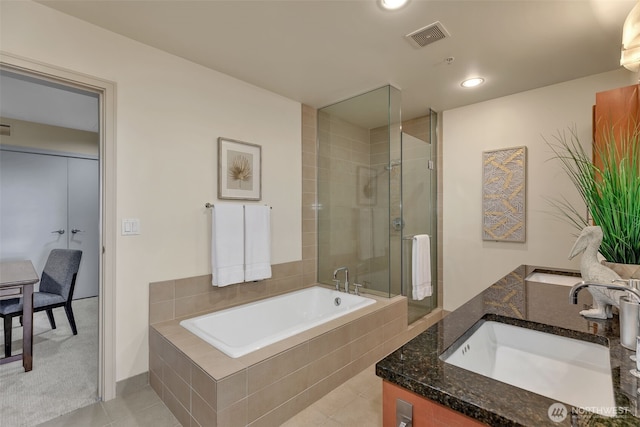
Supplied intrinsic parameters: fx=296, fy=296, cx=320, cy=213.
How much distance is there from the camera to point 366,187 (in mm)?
3301

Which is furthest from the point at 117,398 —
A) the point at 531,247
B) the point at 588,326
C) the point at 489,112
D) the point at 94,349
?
the point at 489,112

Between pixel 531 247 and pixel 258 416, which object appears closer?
pixel 258 416

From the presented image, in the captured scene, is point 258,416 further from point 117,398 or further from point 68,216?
point 68,216

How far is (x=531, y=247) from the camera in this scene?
9.59ft

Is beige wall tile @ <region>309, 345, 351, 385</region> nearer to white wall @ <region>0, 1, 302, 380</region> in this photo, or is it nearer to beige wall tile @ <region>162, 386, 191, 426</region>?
beige wall tile @ <region>162, 386, 191, 426</region>

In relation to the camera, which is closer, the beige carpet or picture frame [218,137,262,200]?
the beige carpet

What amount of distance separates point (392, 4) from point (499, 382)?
192 cm

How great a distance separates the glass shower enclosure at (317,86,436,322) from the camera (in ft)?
9.75

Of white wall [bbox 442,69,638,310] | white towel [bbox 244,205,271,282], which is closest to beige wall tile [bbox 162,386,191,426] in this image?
white towel [bbox 244,205,271,282]

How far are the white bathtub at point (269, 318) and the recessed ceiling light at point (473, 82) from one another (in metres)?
2.21

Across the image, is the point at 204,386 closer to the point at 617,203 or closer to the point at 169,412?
the point at 169,412

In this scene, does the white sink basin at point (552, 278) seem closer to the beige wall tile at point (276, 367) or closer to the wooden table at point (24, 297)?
the beige wall tile at point (276, 367)

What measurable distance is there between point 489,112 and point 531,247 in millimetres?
1466

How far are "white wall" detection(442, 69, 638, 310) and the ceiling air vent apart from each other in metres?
1.50
